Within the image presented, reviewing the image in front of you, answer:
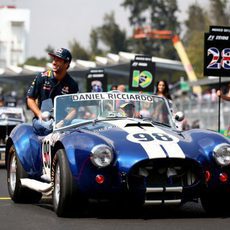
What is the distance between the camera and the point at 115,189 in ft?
27.5

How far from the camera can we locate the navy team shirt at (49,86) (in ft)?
35.6

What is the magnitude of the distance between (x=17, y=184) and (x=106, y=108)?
150cm

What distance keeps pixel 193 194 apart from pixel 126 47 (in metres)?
120

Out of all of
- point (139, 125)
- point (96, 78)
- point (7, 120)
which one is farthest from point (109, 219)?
point (96, 78)

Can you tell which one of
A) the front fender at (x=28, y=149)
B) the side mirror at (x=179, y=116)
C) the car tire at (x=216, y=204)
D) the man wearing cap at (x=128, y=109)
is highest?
the man wearing cap at (x=128, y=109)

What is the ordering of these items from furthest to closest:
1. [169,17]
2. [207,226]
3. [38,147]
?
[169,17]
[38,147]
[207,226]

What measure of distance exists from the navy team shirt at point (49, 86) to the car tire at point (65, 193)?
6.86 ft

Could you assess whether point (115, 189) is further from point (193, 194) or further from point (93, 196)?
point (193, 194)

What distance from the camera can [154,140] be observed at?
864 cm

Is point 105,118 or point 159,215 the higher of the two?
point 105,118

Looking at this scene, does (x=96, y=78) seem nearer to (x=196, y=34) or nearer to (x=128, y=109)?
(x=128, y=109)

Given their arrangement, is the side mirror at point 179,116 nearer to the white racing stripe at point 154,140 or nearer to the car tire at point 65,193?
the white racing stripe at point 154,140

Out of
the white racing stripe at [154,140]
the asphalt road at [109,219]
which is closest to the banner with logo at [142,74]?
the asphalt road at [109,219]

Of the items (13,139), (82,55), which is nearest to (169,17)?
(82,55)
